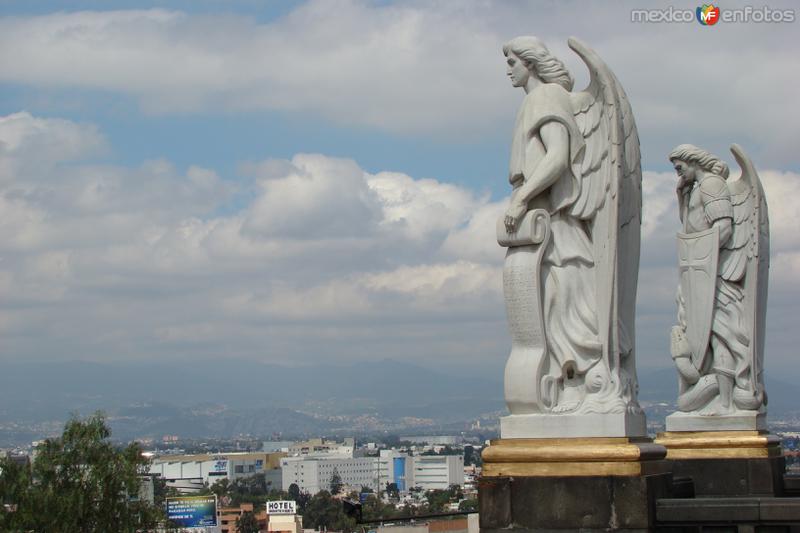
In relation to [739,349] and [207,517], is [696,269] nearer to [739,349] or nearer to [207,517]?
[739,349]

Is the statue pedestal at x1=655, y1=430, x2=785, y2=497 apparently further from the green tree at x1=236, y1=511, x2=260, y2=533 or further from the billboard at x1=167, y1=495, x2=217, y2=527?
the green tree at x1=236, y1=511, x2=260, y2=533

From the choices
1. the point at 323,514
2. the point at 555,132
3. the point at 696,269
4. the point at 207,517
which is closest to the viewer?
the point at 555,132

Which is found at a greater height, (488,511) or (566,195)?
(566,195)

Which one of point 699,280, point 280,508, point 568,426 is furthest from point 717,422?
point 280,508

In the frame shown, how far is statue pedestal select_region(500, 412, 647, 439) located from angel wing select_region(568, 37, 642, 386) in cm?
48

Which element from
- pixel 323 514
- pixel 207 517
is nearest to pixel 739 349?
pixel 207 517

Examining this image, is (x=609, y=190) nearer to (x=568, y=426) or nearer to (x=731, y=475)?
(x=568, y=426)

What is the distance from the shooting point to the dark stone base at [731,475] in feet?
44.9

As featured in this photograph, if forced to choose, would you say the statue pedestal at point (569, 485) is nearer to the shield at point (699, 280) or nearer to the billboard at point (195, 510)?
the shield at point (699, 280)

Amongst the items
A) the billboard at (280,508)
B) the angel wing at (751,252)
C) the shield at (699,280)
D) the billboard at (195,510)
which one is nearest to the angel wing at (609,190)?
the shield at (699,280)

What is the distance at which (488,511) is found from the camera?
32.4 ft

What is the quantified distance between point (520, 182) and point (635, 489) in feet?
8.25

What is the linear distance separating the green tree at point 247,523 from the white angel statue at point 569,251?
145470 millimetres

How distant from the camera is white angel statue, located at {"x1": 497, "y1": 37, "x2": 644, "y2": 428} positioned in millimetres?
10047
